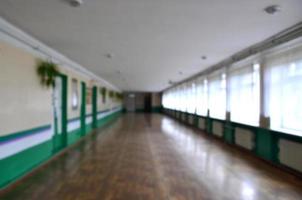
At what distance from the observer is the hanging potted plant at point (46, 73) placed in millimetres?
5176

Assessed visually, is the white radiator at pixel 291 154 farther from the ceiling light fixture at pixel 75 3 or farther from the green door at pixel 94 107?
the green door at pixel 94 107

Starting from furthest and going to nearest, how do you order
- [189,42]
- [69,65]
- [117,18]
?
[69,65] → [189,42] → [117,18]

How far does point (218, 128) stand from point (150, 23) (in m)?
5.88

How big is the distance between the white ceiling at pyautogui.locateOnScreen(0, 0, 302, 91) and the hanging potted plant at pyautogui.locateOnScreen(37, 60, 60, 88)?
51cm

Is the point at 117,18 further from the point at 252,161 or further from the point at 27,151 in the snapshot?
the point at 252,161

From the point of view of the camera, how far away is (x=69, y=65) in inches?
293

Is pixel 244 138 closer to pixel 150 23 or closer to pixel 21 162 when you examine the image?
pixel 150 23

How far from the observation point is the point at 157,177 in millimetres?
4383

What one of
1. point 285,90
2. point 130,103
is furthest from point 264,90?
point 130,103

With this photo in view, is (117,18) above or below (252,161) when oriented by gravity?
above

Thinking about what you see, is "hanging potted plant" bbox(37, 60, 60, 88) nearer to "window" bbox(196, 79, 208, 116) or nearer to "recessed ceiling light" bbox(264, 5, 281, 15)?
"recessed ceiling light" bbox(264, 5, 281, 15)

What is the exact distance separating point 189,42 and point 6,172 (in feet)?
14.6

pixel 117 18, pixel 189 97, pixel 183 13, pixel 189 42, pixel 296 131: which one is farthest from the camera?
pixel 189 97

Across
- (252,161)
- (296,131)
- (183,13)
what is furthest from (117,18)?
(252,161)
